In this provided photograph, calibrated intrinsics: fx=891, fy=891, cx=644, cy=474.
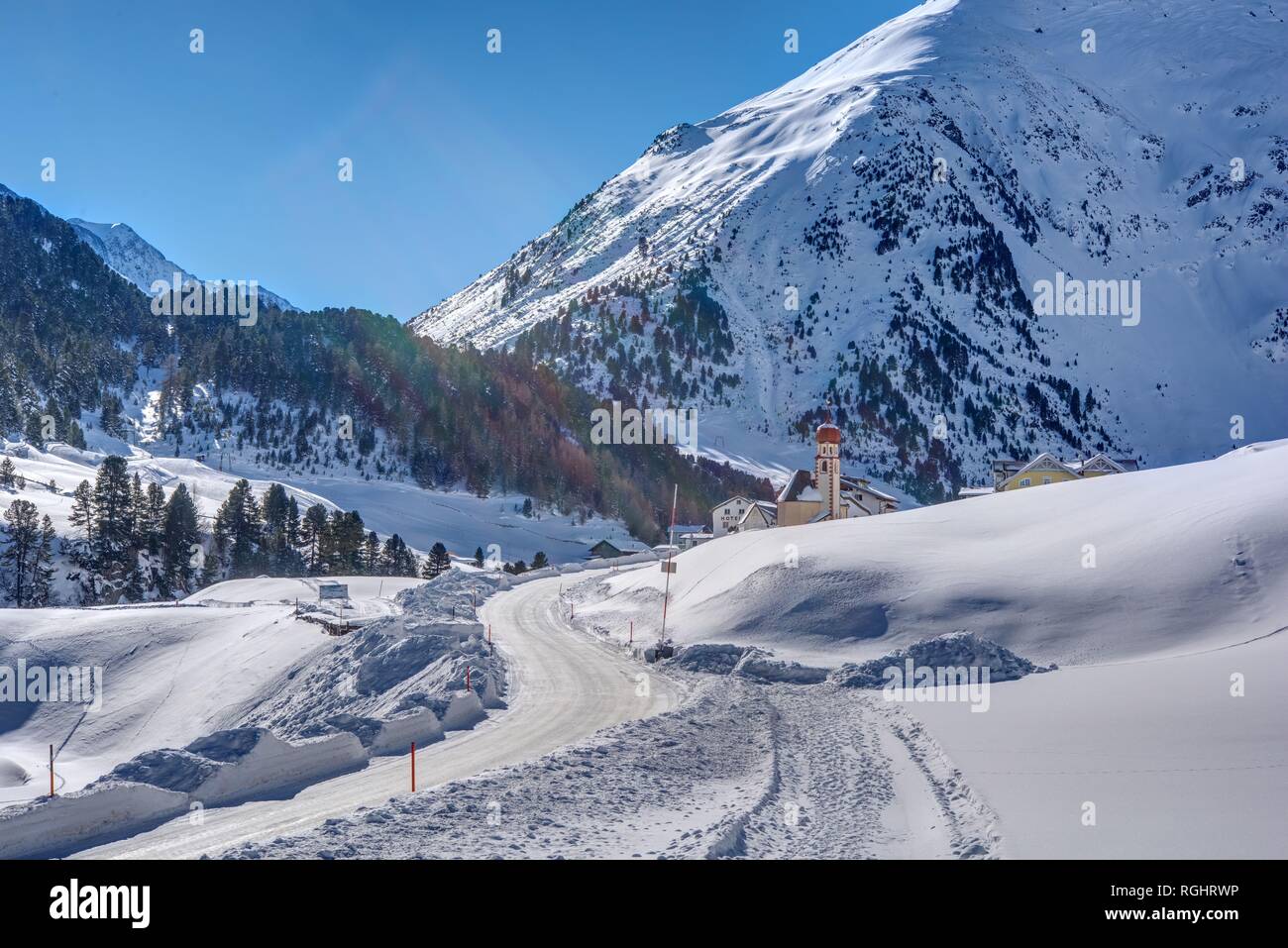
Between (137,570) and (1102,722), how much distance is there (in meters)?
93.2

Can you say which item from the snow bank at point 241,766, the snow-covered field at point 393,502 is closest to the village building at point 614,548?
the snow-covered field at point 393,502

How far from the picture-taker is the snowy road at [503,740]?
696 inches

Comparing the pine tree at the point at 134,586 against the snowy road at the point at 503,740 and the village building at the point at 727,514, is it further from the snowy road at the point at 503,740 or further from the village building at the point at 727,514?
the village building at the point at 727,514

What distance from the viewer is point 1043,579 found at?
36406 millimetres

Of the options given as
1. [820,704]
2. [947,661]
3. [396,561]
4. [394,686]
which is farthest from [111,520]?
[947,661]

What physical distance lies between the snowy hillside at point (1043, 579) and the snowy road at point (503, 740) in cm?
506

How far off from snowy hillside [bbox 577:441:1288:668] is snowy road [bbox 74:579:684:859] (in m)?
5.06

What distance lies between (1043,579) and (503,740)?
2349 centimetres

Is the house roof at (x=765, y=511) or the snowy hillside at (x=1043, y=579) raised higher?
the house roof at (x=765, y=511)

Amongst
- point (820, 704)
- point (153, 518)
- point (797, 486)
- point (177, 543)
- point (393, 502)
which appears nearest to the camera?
point (820, 704)

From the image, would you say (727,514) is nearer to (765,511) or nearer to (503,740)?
(765,511)

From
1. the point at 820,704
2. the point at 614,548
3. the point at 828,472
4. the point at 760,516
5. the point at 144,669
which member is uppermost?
the point at 828,472

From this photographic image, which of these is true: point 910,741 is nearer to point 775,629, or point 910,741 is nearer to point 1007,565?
point 775,629
